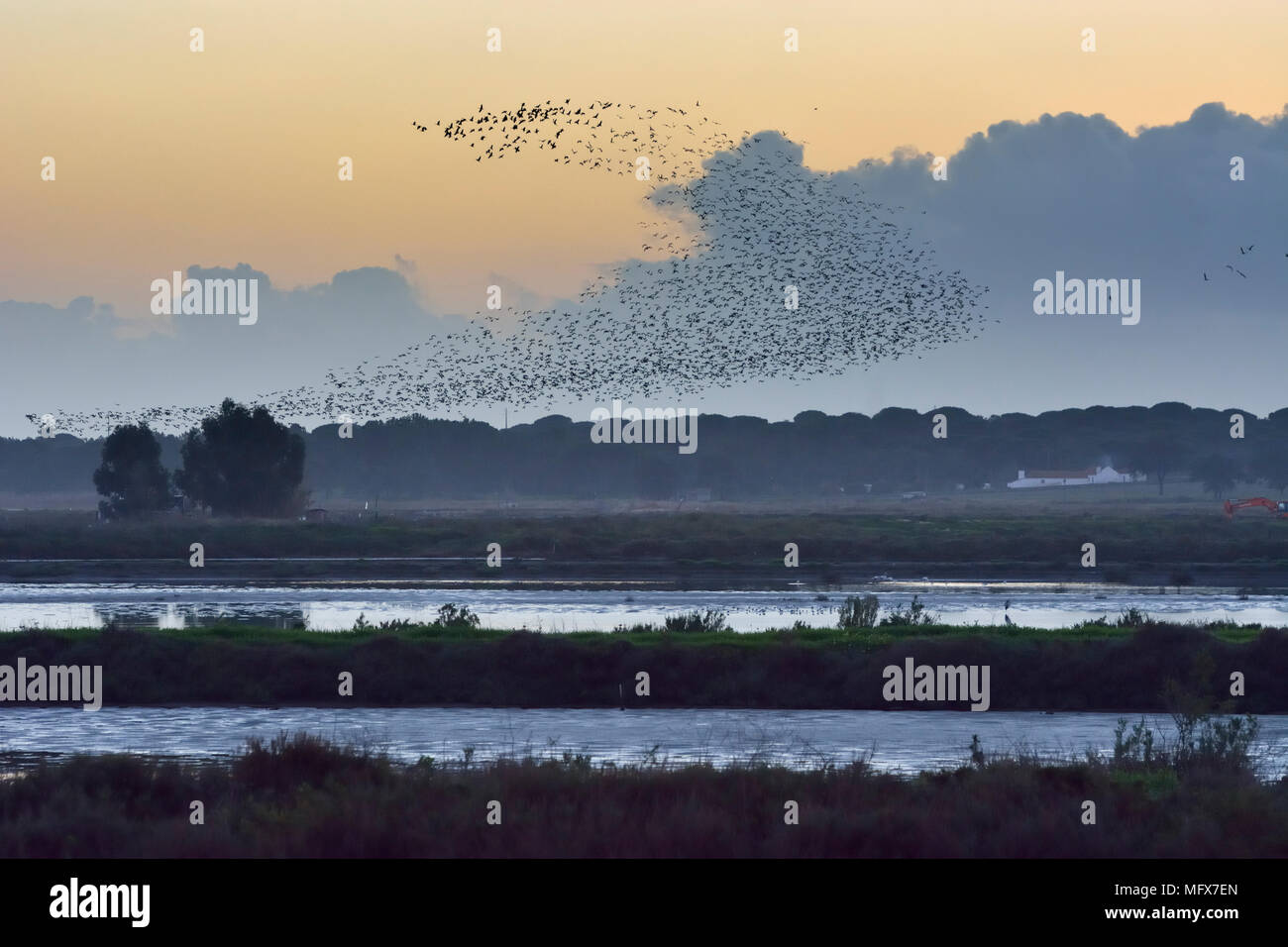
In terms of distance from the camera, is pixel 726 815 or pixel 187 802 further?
pixel 187 802

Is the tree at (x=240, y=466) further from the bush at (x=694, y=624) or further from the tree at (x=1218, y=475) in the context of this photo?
the tree at (x=1218, y=475)

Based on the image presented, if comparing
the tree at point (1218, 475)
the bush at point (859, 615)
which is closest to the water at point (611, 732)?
the bush at point (859, 615)

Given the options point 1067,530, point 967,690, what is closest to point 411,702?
point 967,690

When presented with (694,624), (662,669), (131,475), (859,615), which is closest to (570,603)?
(694,624)

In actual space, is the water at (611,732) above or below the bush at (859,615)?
below
